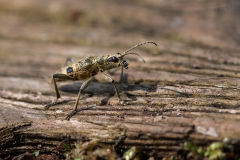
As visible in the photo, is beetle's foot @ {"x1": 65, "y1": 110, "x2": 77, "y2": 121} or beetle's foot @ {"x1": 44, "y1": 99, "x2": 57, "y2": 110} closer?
beetle's foot @ {"x1": 65, "y1": 110, "x2": 77, "y2": 121}

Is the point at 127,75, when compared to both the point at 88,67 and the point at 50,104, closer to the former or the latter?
the point at 88,67

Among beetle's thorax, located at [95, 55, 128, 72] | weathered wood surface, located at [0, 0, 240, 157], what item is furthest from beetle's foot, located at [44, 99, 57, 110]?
beetle's thorax, located at [95, 55, 128, 72]

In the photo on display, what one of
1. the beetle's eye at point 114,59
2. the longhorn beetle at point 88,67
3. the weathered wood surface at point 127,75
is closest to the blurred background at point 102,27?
the weathered wood surface at point 127,75

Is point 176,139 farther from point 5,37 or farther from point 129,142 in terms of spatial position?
point 5,37

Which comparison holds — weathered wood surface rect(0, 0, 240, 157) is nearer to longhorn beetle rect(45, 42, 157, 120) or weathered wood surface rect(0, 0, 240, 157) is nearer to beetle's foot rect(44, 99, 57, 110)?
→ beetle's foot rect(44, 99, 57, 110)

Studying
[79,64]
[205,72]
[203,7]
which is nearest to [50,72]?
[79,64]

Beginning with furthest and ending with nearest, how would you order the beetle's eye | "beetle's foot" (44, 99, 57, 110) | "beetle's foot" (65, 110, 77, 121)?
the beetle's eye < "beetle's foot" (44, 99, 57, 110) < "beetle's foot" (65, 110, 77, 121)

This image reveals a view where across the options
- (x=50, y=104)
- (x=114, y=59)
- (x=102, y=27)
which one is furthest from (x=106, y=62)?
(x=102, y=27)

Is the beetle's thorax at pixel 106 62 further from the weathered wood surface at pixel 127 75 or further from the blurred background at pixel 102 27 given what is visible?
the blurred background at pixel 102 27
